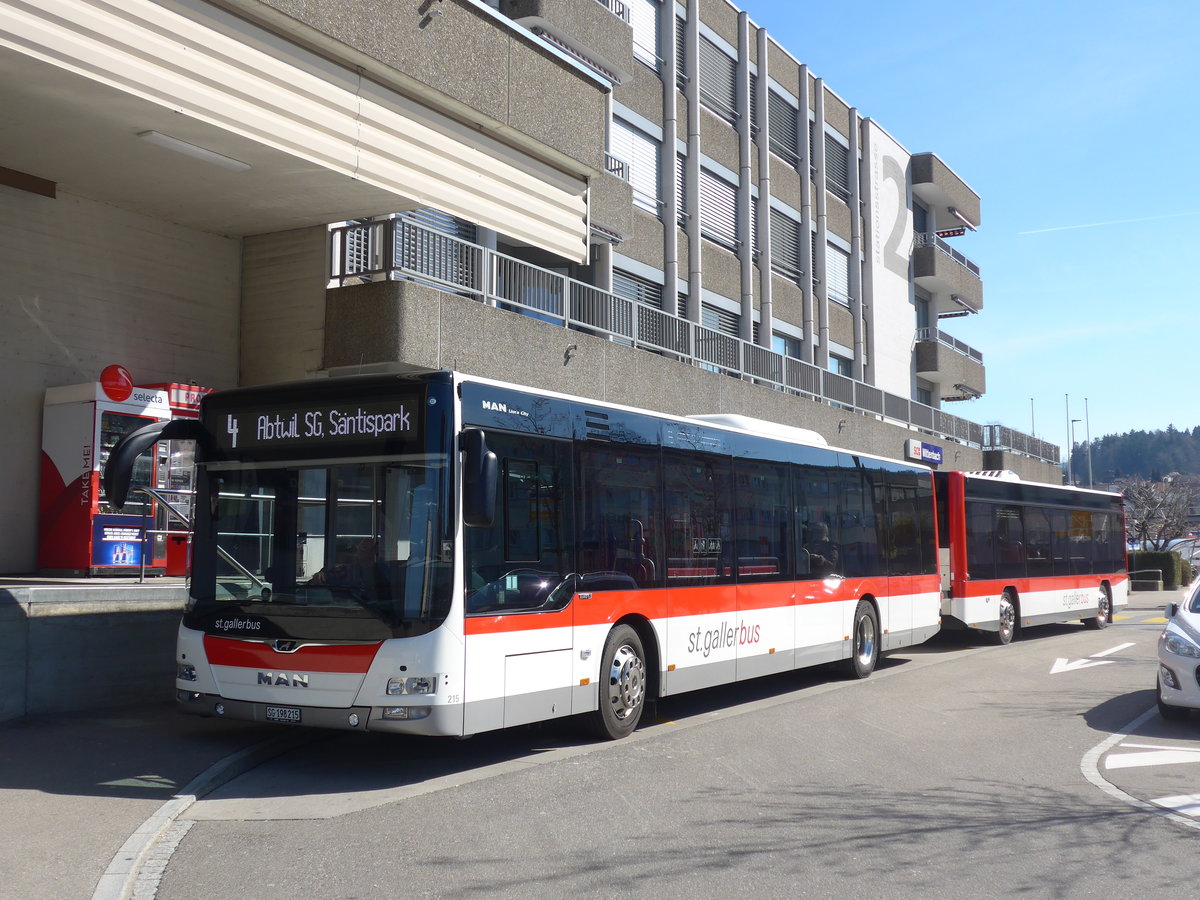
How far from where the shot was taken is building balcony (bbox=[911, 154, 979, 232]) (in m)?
40.5

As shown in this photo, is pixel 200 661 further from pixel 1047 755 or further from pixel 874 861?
pixel 1047 755

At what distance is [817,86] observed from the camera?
33719 mm

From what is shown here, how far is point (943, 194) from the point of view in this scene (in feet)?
137

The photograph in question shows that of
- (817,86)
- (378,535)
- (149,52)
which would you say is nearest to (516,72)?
(149,52)

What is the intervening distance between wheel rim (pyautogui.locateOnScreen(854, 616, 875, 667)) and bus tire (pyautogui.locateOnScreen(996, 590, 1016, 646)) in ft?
18.9

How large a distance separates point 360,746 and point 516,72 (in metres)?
8.94

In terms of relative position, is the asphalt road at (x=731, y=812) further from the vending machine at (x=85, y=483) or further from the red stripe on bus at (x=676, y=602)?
the vending machine at (x=85, y=483)

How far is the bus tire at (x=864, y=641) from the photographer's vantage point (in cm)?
1490

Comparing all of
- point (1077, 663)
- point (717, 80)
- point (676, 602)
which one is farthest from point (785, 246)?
point (676, 602)

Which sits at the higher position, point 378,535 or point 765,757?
point 378,535

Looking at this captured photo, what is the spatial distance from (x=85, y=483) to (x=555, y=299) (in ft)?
25.7

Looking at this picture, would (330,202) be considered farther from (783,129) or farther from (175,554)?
(783,129)

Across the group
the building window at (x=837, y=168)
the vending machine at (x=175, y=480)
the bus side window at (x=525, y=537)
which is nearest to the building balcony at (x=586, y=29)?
the vending machine at (x=175, y=480)

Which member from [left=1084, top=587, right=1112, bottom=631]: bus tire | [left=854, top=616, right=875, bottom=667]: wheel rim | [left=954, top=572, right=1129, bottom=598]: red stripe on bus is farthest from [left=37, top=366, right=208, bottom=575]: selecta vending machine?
[left=1084, top=587, right=1112, bottom=631]: bus tire
